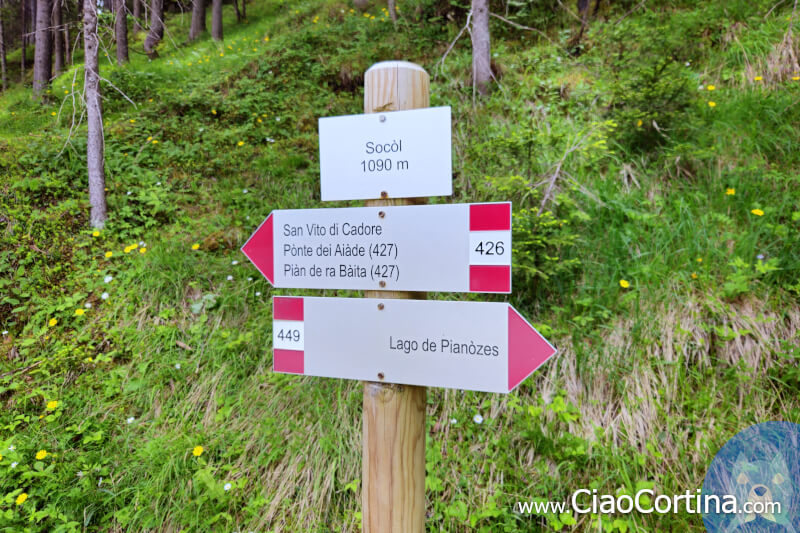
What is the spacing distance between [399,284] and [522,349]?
0.45m

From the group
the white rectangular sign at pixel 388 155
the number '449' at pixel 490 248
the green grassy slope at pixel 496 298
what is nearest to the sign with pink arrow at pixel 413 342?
the number '449' at pixel 490 248

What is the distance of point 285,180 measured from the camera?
14.3 feet

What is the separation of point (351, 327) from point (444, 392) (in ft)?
4.67

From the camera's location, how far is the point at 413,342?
1.41 meters

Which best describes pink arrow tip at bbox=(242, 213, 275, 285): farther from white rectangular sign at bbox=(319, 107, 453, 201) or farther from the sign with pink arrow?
white rectangular sign at bbox=(319, 107, 453, 201)

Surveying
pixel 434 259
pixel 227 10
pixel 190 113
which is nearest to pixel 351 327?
pixel 434 259

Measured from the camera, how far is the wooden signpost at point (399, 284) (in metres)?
1.34

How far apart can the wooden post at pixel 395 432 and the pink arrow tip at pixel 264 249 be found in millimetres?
496

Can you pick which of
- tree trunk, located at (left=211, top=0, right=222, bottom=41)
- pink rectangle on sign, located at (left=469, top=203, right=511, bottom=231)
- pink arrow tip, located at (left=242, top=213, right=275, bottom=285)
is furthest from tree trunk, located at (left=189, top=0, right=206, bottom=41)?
pink rectangle on sign, located at (left=469, top=203, right=511, bottom=231)

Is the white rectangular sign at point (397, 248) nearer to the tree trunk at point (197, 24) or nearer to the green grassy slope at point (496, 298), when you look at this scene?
the green grassy slope at point (496, 298)

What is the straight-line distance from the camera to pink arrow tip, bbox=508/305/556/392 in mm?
1294

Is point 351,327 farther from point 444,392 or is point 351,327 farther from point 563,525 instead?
point 563,525

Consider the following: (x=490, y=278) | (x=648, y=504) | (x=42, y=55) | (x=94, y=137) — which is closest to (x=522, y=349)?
(x=490, y=278)

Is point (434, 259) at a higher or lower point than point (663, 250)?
lower
